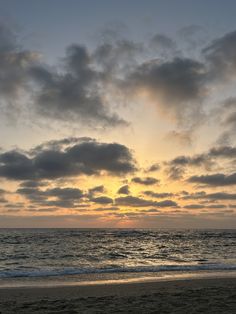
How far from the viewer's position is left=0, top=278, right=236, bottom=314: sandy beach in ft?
39.4

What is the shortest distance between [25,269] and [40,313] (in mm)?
15877

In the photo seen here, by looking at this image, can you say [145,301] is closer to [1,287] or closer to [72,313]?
[72,313]

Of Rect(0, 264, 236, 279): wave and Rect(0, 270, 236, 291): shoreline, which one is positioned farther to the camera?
Rect(0, 264, 236, 279): wave

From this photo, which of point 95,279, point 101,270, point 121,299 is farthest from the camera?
point 101,270

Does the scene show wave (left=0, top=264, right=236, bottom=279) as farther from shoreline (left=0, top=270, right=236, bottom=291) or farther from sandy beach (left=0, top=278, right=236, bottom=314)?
sandy beach (left=0, top=278, right=236, bottom=314)

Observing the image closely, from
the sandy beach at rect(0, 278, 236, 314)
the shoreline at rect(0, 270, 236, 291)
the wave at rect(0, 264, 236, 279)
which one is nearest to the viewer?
the sandy beach at rect(0, 278, 236, 314)

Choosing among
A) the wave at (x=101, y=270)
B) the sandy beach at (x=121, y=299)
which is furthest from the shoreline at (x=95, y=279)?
the sandy beach at (x=121, y=299)

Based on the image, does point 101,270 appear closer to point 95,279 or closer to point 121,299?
point 95,279

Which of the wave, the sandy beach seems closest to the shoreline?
the wave

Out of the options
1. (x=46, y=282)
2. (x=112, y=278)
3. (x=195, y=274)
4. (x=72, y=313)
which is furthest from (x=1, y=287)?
(x=195, y=274)

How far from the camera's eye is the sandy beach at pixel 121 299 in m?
12.0

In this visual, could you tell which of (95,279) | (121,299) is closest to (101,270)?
(95,279)

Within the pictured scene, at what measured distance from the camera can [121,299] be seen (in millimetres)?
14094

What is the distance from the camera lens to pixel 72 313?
11508mm
